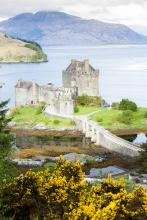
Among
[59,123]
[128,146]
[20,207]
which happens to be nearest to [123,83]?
[59,123]

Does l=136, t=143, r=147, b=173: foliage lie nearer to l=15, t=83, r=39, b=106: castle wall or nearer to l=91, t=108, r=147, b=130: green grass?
l=91, t=108, r=147, b=130: green grass

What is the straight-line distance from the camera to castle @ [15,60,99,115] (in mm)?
73312

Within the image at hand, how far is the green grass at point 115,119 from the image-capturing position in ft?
220

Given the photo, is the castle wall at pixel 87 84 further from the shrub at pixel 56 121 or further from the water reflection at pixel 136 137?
the water reflection at pixel 136 137

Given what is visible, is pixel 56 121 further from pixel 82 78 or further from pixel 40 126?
pixel 82 78

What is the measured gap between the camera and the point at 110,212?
1516cm

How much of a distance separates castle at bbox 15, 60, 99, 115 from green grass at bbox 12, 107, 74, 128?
210 cm

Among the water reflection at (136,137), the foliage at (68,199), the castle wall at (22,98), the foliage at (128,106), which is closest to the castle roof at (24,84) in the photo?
the castle wall at (22,98)

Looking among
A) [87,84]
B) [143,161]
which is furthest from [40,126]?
[143,161]

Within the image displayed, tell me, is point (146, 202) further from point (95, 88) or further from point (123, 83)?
Answer: point (123, 83)

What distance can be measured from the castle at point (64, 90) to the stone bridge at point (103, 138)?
2501 millimetres

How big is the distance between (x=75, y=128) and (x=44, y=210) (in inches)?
1928

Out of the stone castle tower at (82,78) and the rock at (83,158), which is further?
the stone castle tower at (82,78)

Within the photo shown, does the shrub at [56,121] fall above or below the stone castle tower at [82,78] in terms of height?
below
